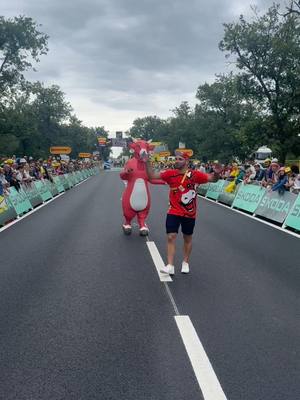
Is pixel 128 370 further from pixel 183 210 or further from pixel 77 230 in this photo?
pixel 77 230

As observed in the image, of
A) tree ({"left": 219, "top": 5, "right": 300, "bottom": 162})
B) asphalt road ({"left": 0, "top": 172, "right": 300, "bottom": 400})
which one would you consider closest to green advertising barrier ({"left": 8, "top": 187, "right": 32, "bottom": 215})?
asphalt road ({"left": 0, "top": 172, "right": 300, "bottom": 400})

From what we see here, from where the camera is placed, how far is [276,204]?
13.7 metres

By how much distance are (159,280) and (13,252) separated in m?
3.66

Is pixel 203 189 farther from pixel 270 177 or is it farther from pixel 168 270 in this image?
pixel 168 270

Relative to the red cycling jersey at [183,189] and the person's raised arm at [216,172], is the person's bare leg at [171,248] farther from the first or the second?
the person's raised arm at [216,172]

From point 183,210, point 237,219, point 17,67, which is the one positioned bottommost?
point 237,219

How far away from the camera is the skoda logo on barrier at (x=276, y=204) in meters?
12.9

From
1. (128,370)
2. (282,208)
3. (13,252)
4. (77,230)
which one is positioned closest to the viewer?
(128,370)

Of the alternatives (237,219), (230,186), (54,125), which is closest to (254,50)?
(230,186)

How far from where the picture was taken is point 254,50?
35.8m

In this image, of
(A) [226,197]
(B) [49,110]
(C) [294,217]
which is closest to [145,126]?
(B) [49,110]

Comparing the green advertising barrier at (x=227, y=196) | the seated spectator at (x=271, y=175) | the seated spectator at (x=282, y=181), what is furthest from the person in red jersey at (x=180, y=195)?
the green advertising barrier at (x=227, y=196)

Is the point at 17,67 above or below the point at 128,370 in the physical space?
above

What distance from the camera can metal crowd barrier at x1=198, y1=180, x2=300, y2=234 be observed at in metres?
12.2
